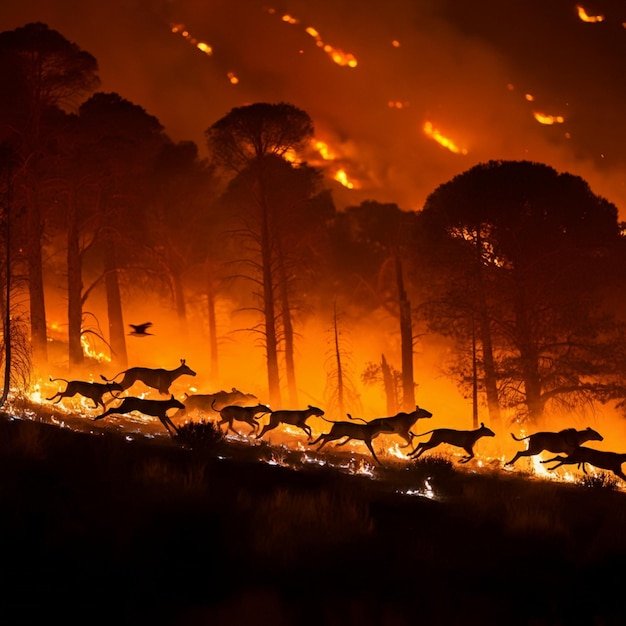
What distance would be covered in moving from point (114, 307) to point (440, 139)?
77.3 metres

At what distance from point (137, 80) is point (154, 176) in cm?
5959

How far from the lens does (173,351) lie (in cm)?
3816

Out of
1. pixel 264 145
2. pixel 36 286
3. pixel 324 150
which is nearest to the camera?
pixel 36 286

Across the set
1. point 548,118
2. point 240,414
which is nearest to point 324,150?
point 548,118

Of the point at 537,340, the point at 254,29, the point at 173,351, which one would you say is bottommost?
the point at 537,340

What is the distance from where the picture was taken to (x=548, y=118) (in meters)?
94.3

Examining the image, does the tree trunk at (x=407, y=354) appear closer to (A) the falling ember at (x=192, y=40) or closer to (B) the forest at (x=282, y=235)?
(B) the forest at (x=282, y=235)

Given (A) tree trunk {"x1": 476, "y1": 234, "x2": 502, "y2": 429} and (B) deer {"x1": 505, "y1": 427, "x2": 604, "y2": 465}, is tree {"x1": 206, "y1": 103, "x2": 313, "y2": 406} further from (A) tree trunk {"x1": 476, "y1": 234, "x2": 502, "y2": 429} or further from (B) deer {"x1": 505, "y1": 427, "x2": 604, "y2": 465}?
(B) deer {"x1": 505, "y1": 427, "x2": 604, "y2": 465}

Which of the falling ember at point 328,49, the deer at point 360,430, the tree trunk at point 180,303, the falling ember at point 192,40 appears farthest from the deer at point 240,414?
the falling ember at point 192,40

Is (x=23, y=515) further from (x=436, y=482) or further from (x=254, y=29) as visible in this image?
(x=254, y=29)

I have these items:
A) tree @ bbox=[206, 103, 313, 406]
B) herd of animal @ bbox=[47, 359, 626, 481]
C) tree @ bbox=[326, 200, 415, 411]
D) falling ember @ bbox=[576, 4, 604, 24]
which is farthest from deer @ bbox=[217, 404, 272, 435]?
falling ember @ bbox=[576, 4, 604, 24]

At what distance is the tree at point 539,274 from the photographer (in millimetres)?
22156

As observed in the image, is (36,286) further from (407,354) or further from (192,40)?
(192,40)

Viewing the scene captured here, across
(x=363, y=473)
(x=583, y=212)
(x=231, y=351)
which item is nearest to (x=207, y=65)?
(x=231, y=351)
